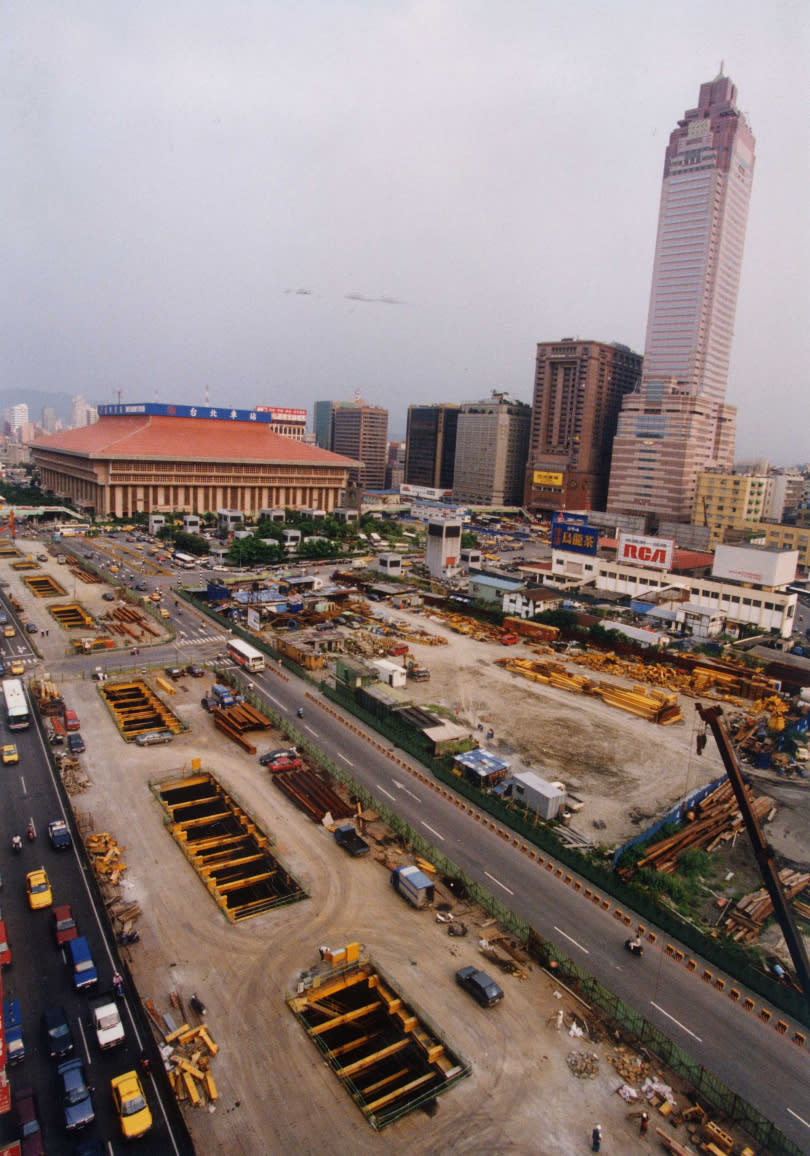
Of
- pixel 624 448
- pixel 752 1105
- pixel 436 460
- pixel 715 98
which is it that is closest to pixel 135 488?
pixel 624 448

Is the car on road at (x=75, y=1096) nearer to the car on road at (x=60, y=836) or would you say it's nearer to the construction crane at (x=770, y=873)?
the car on road at (x=60, y=836)

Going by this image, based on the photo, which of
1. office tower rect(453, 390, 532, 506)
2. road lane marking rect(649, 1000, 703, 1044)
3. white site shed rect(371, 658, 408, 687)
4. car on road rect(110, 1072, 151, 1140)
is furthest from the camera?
office tower rect(453, 390, 532, 506)

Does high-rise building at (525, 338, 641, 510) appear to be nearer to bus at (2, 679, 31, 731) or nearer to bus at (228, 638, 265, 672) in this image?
bus at (228, 638, 265, 672)

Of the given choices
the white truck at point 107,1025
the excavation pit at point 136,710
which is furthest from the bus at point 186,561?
the white truck at point 107,1025

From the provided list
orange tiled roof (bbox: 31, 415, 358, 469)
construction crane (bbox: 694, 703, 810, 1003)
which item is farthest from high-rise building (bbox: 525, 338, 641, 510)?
construction crane (bbox: 694, 703, 810, 1003)

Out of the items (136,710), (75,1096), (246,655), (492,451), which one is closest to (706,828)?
(75,1096)

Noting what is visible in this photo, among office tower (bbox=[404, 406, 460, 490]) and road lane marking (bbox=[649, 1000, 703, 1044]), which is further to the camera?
office tower (bbox=[404, 406, 460, 490])

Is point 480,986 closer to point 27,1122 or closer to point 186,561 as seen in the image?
point 27,1122
